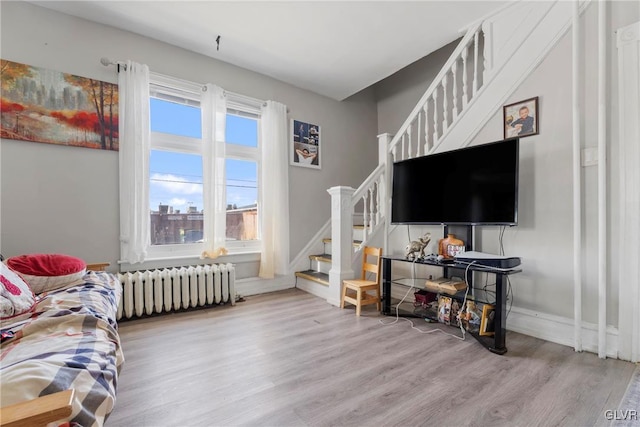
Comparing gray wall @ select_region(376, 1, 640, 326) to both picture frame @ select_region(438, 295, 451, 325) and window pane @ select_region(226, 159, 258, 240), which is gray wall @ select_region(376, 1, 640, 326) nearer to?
picture frame @ select_region(438, 295, 451, 325)

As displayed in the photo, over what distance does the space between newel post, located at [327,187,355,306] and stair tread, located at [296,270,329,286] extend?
0.81 feet

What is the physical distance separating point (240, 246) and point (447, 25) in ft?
10.8

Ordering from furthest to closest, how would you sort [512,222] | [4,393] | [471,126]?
[471,126]
[512,222]
[4,393]

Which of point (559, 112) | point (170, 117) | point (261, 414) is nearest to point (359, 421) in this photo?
point (261, 414)

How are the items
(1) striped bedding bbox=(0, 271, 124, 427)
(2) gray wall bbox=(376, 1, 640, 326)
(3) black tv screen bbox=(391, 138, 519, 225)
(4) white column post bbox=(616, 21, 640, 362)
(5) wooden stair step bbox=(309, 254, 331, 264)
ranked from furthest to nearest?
(5) wooden stair step bbox=(309, 254, 331, 264) < (3) black tv screen bbox=(391, 138, 519, 225) < (2) gray wall bbox=(376, 1, 640, 326) < (4) white column post bbox=(616, 21, 640, 362) < (1) striped bedding bbox=(0, 271, 124, 427)

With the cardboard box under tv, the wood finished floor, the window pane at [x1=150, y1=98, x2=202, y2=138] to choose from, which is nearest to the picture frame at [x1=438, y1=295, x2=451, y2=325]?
the cardboard box under tv

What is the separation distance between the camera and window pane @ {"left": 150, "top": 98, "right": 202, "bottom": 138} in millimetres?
3035

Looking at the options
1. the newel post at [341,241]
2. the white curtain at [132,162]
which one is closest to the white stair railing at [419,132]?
the newel post at [341,241]

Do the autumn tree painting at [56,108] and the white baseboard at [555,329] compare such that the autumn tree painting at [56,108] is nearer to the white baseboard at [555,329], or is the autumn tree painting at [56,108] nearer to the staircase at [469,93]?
the staircase at [469,93]

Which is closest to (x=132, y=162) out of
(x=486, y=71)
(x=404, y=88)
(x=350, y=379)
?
(x=350, y=379)

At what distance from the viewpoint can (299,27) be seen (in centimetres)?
275

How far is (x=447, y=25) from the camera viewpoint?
2781mm

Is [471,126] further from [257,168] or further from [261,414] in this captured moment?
[261,414]

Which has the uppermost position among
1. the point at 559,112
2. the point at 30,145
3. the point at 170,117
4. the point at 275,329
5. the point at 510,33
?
the point at 510,33
